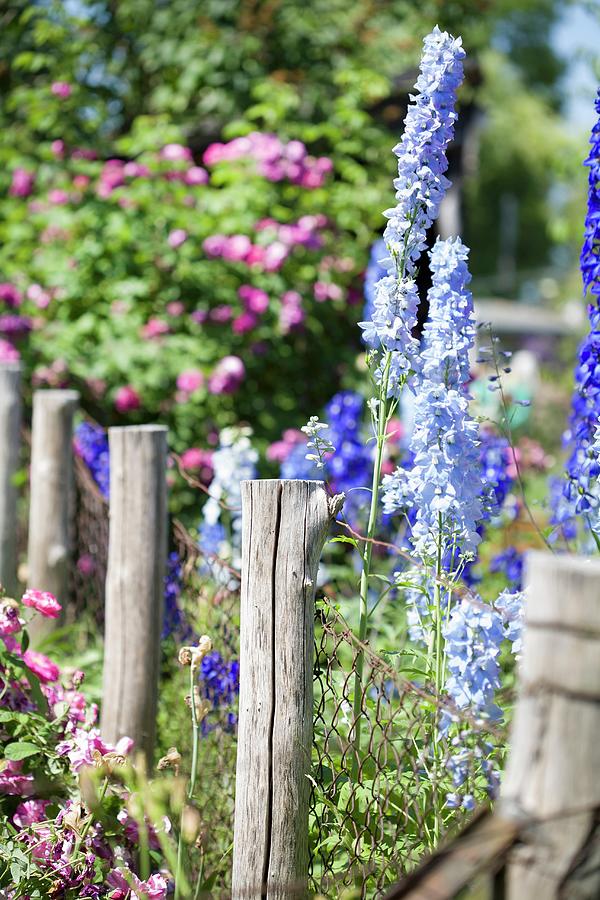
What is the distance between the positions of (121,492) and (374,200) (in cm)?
339

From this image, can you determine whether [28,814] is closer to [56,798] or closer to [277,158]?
[56,798]

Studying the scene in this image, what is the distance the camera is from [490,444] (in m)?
3.63

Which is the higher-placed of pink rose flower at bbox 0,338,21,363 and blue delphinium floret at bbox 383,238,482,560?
pink rose flower at bbox 0,338,21,363

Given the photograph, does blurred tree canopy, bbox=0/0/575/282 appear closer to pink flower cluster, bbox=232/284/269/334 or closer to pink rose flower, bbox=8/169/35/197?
pink rose flower, bbox=8/169/35/197

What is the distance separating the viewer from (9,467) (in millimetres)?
3943

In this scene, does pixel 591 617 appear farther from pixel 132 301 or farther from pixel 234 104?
pixel 234 104

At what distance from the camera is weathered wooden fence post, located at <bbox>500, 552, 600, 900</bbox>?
99cm

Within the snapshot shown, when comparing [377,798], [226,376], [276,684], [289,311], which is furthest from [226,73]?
[377,798]

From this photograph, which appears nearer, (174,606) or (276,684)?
(276,684)

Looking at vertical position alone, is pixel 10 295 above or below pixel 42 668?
above

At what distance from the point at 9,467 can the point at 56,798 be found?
192cm

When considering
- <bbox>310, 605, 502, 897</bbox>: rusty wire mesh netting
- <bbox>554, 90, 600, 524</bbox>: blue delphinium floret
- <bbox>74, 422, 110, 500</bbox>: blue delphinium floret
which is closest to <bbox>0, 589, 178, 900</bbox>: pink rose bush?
<bbox>310, 605, 502, 897</bbox>: rusty wire mesh netting

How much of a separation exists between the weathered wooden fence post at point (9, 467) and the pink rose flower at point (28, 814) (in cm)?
183

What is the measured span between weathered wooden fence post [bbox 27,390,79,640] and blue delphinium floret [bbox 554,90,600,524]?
6.29ft
